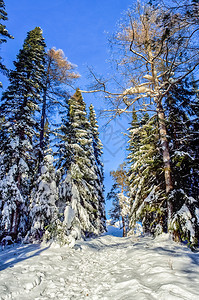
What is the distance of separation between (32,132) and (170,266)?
10626mm

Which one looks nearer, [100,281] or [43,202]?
[100,281]

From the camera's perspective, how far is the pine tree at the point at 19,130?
9453 millimetres

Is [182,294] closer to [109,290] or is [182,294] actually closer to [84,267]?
[109,290]

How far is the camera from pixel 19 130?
424 inches

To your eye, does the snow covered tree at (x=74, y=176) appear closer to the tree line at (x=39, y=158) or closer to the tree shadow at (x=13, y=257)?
the tree line at (x=39, y=158)

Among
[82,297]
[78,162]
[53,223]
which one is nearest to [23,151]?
[78,162]

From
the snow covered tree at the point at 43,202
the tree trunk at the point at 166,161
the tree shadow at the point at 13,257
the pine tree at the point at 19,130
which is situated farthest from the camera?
the pine tree at the point at 19,130

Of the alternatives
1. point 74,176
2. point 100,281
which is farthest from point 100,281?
point 74,176

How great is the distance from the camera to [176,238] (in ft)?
18.9

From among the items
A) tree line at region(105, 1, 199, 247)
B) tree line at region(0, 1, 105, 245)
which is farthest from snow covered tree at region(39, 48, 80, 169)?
tree line at region(105, 1, 199, 247)

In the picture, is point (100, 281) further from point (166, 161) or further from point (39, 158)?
point (39, 158)

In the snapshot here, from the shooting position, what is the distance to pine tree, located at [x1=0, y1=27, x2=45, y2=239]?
31.0 ft

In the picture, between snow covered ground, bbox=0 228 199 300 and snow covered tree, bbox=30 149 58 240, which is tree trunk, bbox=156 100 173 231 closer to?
snow covered ground, bbox=0 228 199 300

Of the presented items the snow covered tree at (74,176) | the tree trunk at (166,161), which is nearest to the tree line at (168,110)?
the tree trunk at (166,161)
